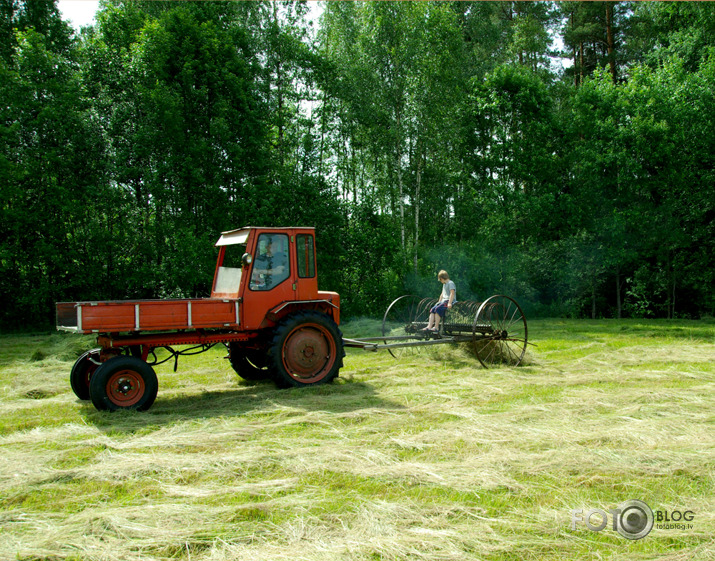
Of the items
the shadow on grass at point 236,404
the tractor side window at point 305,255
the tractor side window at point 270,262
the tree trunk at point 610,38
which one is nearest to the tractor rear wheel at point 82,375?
the shadow on grass at point 236,404

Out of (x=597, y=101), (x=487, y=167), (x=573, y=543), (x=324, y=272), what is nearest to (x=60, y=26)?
(x=324, y=272)

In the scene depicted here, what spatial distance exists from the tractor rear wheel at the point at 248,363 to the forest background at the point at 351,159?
7510 millimetres

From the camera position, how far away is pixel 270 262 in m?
7.44

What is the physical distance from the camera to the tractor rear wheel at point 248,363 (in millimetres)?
8211

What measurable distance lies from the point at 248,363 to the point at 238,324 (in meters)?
1.50

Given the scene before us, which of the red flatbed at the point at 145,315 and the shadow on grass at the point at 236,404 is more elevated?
the red flatbed at the point at 145,315

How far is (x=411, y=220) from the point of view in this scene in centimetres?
2267

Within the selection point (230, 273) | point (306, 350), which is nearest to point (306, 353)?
point (306, 350)

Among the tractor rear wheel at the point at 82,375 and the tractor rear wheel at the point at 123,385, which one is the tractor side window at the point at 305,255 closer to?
the tractor rear wheel at the point at 123,385

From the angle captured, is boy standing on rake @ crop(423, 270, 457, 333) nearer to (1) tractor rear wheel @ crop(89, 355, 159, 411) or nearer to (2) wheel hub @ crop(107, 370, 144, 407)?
(1) tractor rear wheel @ crop(89, 355, 159, 411)

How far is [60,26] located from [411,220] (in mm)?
14491

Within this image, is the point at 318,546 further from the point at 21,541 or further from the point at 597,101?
the point at 597,101

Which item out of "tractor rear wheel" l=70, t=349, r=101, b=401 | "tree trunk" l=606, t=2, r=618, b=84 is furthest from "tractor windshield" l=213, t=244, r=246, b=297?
"tree trunk" l=606, t=2, r=618, b=84

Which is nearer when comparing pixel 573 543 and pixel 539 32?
pixel 573 543
